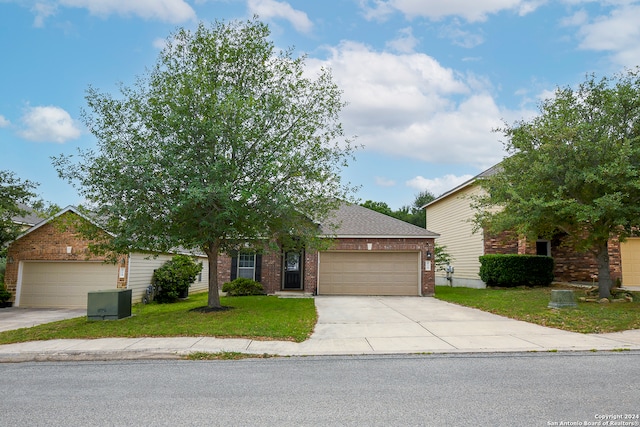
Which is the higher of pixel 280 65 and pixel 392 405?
pixel 280 65

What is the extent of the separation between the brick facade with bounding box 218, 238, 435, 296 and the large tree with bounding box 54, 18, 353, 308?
5874mm

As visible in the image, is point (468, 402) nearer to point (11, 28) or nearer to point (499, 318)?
point (499, 318)

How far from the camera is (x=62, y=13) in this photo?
1369cm

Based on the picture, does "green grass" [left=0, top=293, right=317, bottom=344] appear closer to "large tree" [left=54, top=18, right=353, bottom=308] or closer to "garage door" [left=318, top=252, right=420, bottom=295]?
"large tree" [left=54, top=18, right=353, bottom=308]

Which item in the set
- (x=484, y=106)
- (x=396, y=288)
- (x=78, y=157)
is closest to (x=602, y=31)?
(x=484, y=106)

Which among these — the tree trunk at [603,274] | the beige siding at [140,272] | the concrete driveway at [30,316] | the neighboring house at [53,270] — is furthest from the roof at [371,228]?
the concrete driveway at [30,316]

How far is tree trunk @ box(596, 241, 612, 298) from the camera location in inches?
564

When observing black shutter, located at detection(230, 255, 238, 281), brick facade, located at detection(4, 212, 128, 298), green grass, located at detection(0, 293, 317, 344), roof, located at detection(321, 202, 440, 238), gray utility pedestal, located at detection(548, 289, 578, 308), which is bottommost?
green grass, located at detection(0, 293, 317, 344)

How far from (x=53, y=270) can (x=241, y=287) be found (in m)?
→ 7.66

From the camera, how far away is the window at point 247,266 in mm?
19562

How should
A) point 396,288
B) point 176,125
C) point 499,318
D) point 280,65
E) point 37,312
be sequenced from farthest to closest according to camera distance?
point 396,288 < point 37,312 < point 280,65 < point 499,318 < point 176,125

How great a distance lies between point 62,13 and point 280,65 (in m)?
7.13

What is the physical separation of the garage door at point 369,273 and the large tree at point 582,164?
5.54 metres

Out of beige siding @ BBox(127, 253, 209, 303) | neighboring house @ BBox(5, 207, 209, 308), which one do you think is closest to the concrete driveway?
neighboring house @ BBox(5, 207, 209, 308)
